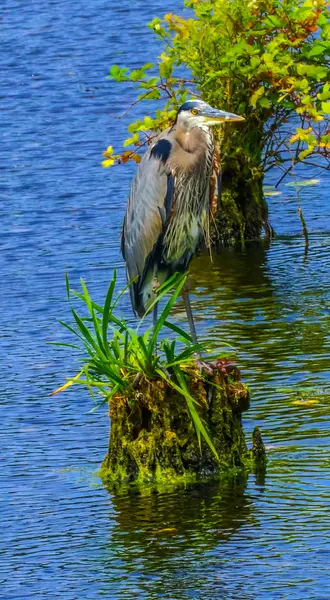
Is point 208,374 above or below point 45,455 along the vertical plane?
above

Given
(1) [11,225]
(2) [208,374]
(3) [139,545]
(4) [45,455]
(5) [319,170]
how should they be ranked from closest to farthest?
1. (3) [139,545]
2. (2) [208,374]
3. (4) [45,455]
4. (1) [11,225]
5. (5) [319,170]

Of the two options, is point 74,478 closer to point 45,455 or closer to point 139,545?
point 45,455

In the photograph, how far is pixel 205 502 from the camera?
7039mm

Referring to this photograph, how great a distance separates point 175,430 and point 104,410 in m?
1.52

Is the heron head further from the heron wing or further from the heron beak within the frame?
the heron wing

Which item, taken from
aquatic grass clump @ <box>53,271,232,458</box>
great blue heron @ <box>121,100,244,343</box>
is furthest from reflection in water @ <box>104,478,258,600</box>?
great blue heron @ <box>121,100,244,343</box>

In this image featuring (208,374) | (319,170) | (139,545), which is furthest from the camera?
(319,170)

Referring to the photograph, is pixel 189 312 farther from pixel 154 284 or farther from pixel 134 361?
pixel 134 361

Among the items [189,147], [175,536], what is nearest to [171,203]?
[189,147]

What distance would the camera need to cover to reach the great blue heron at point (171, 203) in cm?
785

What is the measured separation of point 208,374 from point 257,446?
497mm

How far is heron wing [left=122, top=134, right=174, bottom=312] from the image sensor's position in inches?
311

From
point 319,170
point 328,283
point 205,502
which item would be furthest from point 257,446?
point 319,170

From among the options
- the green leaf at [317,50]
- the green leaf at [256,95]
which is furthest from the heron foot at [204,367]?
the green leaf at [256,95]
